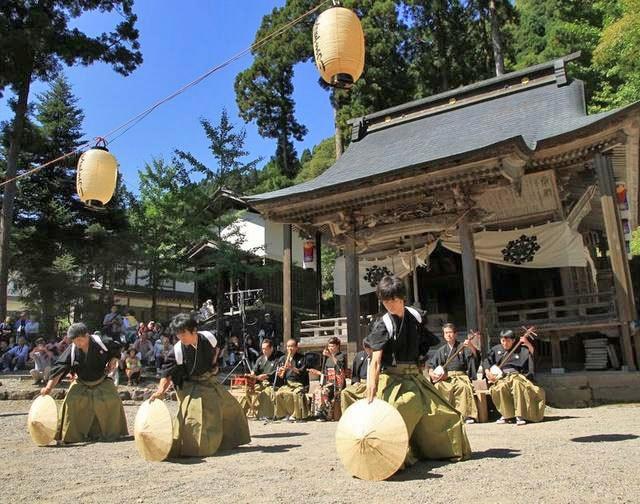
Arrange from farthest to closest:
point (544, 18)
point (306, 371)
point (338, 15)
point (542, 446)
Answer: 1. point (544, 18)
2. point (306, 371)
3. point (338, 15)
4. point (542, 446)

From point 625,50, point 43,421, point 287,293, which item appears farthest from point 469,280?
point 625,50

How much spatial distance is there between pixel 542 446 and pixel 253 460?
8.53 ft

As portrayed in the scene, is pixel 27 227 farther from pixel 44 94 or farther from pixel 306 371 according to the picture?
pixel 306 371

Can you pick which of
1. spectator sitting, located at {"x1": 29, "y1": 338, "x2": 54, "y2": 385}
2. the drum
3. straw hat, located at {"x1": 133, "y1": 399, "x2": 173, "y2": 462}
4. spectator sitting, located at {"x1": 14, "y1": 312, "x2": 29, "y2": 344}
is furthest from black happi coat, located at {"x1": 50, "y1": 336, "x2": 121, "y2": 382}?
spectator sitting, located at {"x1": 14, "y1": 312, "x2": 29, "y2": 344}

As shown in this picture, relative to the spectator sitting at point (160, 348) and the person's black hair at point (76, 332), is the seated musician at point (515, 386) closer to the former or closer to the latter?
the person's black hair at point (76, 332)

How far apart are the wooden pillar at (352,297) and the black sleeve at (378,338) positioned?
6402 millimetres

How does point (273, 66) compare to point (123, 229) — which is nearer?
point (123, 229)

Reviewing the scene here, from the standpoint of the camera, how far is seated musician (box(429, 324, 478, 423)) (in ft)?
22.9

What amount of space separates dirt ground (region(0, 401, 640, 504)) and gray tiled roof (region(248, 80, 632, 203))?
4931 mm

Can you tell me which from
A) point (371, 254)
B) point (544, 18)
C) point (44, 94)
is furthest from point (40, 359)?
point (544, 18)

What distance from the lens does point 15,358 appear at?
1451cm

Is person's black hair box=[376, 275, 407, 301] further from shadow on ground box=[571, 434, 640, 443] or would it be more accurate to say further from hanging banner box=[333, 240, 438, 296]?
hanging banner box=[333, 240, 438, 296]

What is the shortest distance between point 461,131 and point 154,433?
9362 mm

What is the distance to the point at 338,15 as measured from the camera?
265 inches
